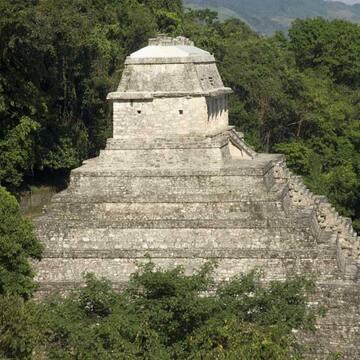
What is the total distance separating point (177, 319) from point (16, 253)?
185 inches

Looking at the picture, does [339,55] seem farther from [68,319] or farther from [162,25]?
[68,319]

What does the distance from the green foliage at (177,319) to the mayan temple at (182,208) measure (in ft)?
3.79

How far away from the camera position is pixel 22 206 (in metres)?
34.8

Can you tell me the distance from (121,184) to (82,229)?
1.64 metres

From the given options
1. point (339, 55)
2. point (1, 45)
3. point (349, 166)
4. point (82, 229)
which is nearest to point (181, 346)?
point (82, 229)

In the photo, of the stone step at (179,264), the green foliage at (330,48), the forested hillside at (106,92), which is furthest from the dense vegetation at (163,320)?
the green foliage at (330,48)

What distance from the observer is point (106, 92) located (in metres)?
38.1

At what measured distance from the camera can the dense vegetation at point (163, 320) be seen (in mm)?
17188

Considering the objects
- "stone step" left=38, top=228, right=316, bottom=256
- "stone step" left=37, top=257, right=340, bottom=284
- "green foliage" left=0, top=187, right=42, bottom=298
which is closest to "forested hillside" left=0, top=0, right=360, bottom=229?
"stone step" left=38, top=228, right=316, bottom=256

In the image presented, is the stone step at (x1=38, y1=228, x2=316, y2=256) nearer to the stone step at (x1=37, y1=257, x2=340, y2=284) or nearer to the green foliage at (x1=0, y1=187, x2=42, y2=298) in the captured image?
the stone step at (x1=37, y1=257, x2=340, y2=284)

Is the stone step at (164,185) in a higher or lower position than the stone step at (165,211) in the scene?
higher

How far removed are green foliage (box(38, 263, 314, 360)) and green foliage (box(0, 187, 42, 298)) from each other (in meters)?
1.32

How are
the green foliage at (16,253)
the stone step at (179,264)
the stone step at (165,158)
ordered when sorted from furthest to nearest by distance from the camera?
the stone step at (165,158), the stone step at (179,264), the green foliage at (16,253)

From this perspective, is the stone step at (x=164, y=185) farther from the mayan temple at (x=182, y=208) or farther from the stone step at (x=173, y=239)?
the stone step at (x=173, y=239)
